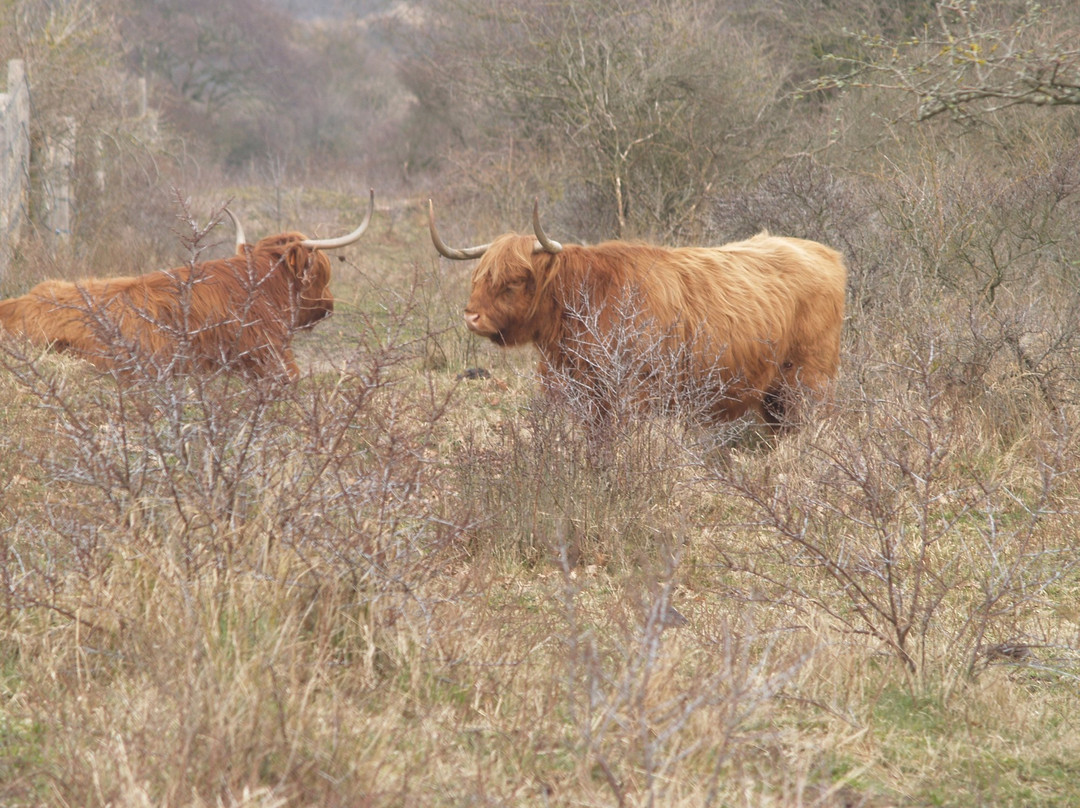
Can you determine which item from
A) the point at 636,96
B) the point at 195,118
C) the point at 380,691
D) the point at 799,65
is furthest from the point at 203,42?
the point at 380,691

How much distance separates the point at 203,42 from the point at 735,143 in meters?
31.7

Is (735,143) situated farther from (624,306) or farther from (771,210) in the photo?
(624,306)

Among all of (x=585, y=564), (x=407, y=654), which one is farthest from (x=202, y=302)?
(x=407, y=654)

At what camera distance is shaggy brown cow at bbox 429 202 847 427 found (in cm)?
528

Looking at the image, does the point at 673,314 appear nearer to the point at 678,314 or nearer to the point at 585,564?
the point at 678,314

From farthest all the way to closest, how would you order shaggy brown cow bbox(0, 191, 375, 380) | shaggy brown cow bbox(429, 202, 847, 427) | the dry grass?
1. shaggy brown cow bbox(0, 191, 375, 380)
2. shaggy brown cow bbox(429, 202, 847, 427)
3. the dry grass

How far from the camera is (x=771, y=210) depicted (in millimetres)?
8109

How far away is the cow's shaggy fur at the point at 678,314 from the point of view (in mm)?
5328

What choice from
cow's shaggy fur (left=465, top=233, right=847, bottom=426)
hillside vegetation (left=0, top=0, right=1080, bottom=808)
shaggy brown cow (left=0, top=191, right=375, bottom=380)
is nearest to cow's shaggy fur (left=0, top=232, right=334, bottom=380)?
shaggy brown cow (left=0, top=191, right=375, bottom=380)

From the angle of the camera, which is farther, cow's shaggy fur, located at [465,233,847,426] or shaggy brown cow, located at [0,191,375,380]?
shaggy brown cow, located at [0,191,375,380]

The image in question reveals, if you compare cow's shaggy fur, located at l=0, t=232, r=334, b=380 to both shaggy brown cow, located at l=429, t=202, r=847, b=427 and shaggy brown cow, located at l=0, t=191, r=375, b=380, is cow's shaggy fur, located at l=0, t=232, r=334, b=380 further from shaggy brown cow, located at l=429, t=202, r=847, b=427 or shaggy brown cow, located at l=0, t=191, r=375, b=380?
shaggy brown cow, located at l=429, t=202, r=847, b=427

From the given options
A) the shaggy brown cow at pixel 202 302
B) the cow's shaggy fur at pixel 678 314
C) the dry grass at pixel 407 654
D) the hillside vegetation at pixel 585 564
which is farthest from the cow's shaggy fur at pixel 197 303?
the dry grass at pixel 407 654

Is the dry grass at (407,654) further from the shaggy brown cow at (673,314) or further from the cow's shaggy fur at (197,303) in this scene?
the cow's shaggy fur at (197,303)

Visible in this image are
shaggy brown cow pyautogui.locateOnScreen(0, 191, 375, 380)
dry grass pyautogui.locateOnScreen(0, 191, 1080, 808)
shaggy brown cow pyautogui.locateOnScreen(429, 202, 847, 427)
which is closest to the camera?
dry grass pyautogui.locateOnScreen(0, 191, 1080, 808)
